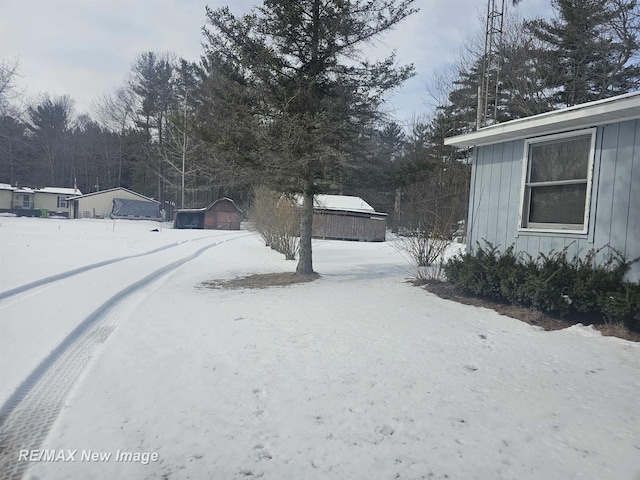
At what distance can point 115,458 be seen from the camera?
2447mm

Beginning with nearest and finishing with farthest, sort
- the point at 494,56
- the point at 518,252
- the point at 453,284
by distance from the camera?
the point at 518,252 → the point at 453,284 → the point at 494,56

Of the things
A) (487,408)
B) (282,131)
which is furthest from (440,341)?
(282,131)

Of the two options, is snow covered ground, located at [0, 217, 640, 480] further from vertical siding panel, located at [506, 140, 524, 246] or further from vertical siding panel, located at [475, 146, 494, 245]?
vertical siding panel, located at [475, 146, 494, 245]

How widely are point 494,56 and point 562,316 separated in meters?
14.3

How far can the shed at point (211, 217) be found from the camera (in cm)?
3341

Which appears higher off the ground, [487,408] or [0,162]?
[0,162]

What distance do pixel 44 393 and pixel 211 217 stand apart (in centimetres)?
3116

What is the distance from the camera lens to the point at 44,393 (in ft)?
10.8

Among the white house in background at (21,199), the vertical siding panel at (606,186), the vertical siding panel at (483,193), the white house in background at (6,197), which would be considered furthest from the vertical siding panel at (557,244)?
the white house in background at (21,199)

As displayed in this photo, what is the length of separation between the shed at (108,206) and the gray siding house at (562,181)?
3683 cm

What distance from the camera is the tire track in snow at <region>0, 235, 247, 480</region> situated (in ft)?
8.38

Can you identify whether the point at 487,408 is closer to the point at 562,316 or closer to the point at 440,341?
the point at 440,341

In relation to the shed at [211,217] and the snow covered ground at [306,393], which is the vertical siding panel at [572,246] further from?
the shed at [211,217]

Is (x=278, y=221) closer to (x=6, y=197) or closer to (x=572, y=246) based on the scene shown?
(x=572, y=246)
